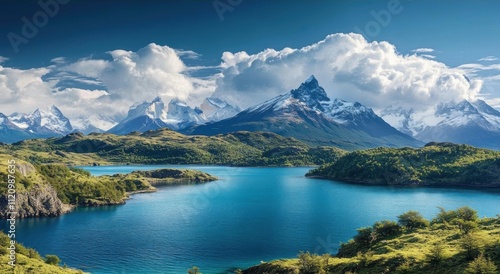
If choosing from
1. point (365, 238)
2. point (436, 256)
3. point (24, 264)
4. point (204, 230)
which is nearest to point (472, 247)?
point (436, 256)

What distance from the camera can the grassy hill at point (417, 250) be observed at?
56.3m

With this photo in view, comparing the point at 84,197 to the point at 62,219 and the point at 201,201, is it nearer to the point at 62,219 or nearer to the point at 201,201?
the point at 62,219

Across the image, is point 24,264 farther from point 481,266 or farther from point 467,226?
point 467,226

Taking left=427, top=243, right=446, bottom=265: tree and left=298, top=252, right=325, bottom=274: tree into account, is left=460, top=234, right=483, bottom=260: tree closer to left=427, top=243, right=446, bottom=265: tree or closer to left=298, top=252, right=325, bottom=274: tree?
left=427, top=243, right=446, bottom=265: tree

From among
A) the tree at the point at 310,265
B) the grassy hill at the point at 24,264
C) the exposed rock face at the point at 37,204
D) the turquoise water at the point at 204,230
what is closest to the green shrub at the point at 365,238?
the turquoise water at the point at 204,230

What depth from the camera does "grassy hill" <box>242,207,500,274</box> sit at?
5628 cm

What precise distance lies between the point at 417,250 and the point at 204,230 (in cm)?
7361

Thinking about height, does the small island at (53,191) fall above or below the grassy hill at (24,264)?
above

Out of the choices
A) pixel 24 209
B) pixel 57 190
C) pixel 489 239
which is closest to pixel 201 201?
pixel 57 190

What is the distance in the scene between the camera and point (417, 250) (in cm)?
6850

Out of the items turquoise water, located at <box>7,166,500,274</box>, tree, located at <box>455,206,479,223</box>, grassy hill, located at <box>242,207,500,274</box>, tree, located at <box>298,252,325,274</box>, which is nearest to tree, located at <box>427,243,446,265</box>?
grassy hill, located at <box>242,207,500,274</box>

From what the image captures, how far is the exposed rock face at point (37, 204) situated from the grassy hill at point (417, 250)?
104 metres

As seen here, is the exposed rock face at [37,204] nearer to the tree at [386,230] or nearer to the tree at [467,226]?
the tree at [386,230]

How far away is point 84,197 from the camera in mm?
181125
